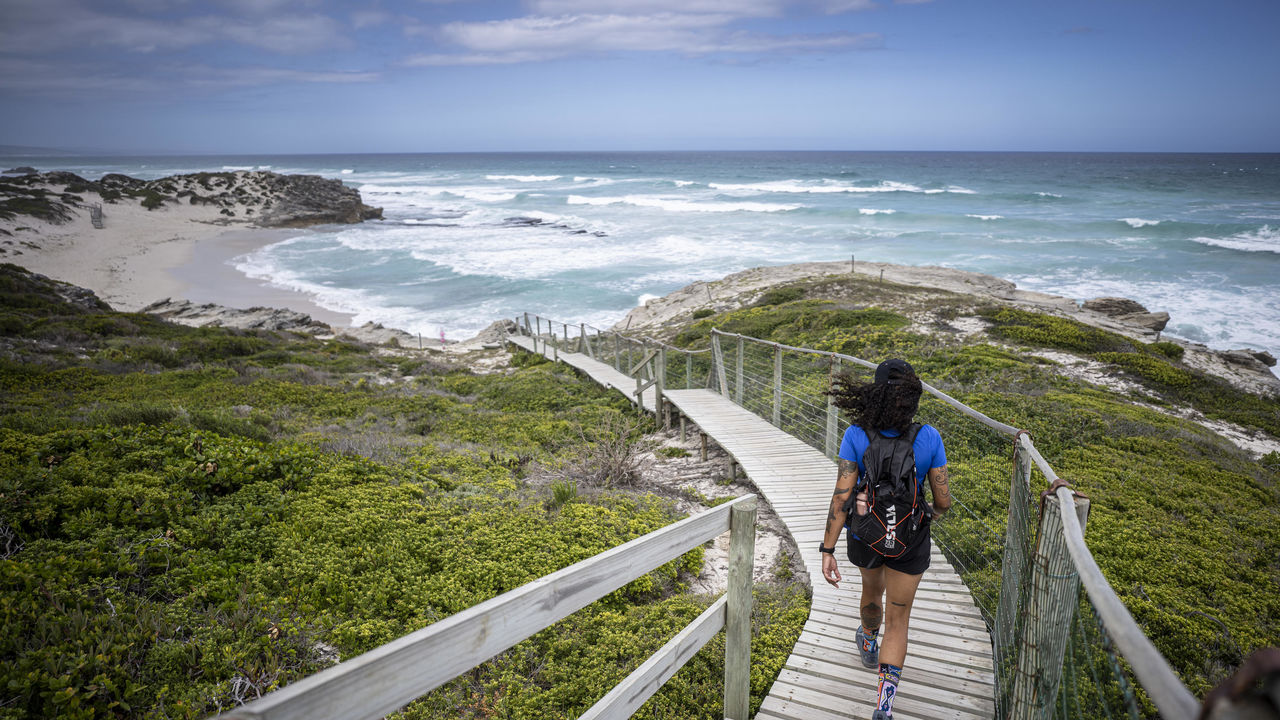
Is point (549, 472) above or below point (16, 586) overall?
below

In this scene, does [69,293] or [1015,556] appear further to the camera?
[69,293]

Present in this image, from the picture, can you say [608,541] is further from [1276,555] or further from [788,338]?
[788,338]

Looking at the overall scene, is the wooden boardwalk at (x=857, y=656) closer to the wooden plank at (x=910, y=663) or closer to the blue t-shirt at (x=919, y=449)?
the wooden plank at (x=910, y=663)

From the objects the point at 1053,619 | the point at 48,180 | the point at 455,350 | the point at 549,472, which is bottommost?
the point at 455,350

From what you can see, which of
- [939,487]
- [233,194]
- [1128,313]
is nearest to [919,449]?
[939,487]

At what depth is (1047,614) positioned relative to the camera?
261 cm

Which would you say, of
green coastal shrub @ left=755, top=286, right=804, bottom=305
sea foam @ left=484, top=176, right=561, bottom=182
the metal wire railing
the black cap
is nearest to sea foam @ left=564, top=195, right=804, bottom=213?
sea foam @ left=484, top=176, right=561, bottom=182

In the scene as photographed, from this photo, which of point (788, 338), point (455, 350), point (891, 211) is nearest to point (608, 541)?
point (788, 338)

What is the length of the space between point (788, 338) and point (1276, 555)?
1049 centimetres

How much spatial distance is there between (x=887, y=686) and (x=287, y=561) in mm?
4195

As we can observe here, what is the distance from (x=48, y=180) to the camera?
193 feet

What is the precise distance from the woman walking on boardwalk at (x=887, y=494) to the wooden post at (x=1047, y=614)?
1.85 feet

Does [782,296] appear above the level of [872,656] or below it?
above

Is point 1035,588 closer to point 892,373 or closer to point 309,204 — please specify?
point 892,373
